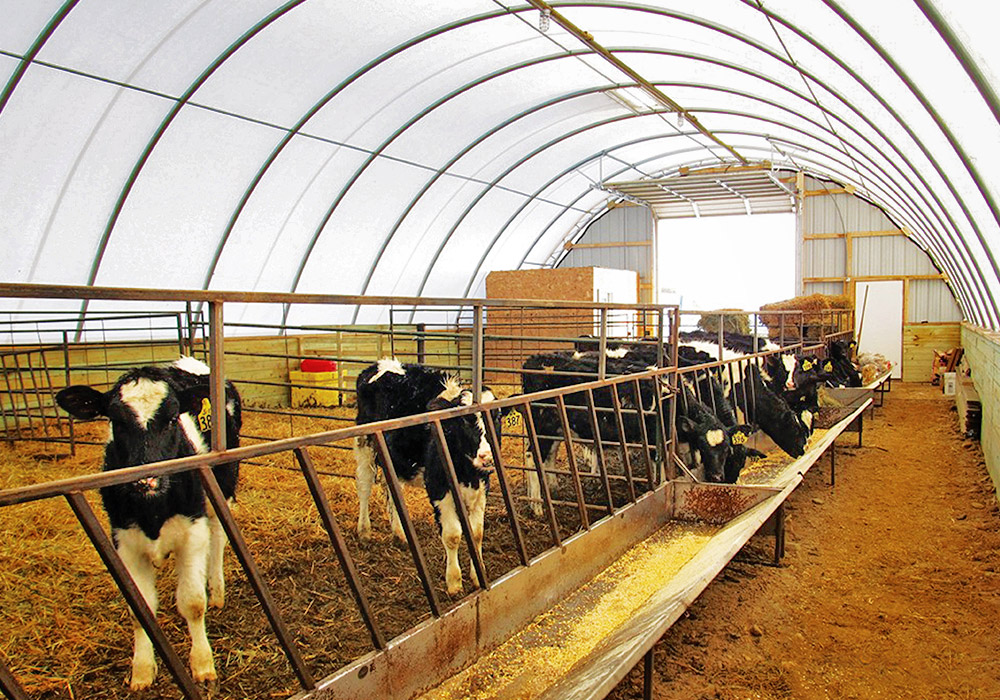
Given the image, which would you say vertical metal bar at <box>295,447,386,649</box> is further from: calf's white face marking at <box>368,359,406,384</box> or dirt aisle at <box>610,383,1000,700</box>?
calf's white face marking at <box>368,359,406,384</box>

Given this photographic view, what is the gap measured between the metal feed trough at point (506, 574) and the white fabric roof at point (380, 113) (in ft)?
12.0

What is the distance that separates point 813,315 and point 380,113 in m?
11.1

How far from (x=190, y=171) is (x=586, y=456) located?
7500mm

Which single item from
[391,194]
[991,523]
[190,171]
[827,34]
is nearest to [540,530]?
[991,523]

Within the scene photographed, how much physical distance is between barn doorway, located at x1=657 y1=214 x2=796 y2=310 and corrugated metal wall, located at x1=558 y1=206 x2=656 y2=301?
601 millimetres

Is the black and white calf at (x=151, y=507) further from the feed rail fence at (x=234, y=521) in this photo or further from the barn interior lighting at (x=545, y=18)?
the barn interior lighting at (x=545, y=18)

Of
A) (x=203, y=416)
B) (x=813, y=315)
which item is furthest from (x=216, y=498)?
(x=813, y=315)

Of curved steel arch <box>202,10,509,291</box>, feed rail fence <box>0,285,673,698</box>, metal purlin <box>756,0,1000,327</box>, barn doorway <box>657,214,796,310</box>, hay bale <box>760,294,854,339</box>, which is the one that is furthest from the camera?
barn doorway <box>657,214,796,310</box>

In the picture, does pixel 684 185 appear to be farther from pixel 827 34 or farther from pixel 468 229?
pixel 827 34

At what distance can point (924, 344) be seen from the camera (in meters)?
20.7

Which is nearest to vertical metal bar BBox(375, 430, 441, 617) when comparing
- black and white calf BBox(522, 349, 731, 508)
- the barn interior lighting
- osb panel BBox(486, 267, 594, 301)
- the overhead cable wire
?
black and white calf BBox(522, 349, 731, 508)

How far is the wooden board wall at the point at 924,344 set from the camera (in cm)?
2044

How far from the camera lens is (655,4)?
10008mm

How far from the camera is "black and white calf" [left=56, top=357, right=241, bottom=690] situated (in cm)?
324
